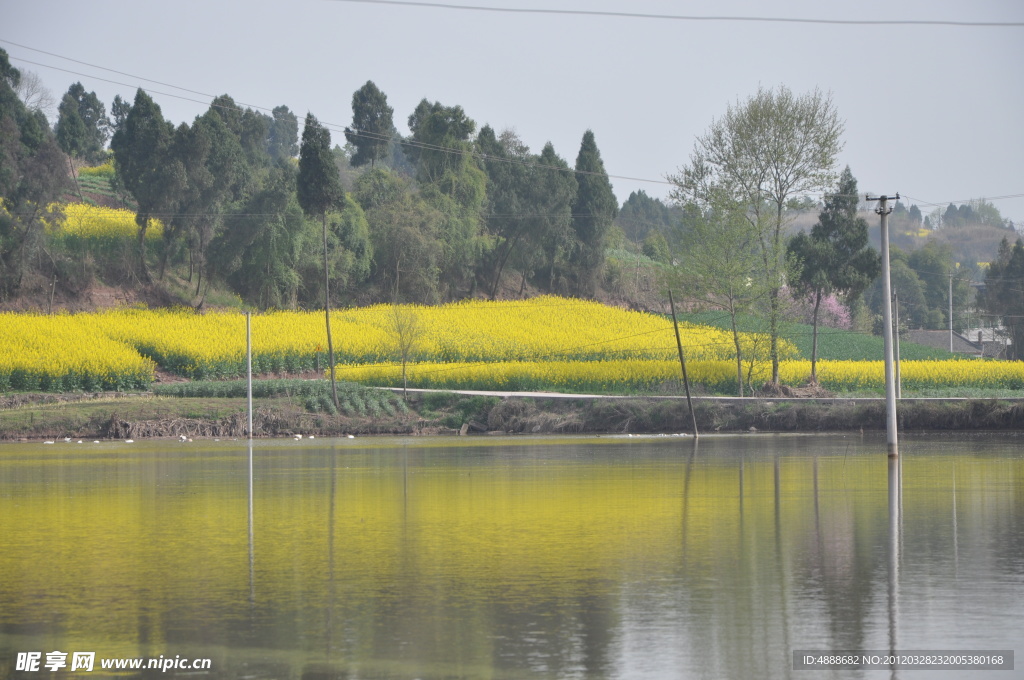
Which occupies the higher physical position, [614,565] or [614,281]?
[614,281]

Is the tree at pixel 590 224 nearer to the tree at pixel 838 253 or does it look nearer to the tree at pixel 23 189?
the tree at pixel 838 253

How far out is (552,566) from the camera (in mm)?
12266

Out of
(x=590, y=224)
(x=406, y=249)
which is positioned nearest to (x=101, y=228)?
(x=406, y=249)

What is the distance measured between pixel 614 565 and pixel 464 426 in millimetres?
32425

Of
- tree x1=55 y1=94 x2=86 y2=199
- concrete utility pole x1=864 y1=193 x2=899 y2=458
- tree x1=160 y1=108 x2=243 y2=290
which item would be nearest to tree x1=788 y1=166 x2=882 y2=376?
concrete utility pole x1=864 y1=193 x2=899 y2=458

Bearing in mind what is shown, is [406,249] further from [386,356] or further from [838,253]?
[838,253]

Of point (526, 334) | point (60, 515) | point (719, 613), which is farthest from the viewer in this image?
point (526, 334)

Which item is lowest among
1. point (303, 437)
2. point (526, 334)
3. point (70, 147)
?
point (303, 437)

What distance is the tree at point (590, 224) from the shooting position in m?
89.4

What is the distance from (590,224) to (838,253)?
129 ft

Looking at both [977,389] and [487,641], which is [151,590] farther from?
[977,389]

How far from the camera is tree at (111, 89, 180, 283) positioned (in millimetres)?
64688

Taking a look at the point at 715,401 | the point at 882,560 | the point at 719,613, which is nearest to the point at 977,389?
the point at 715,401

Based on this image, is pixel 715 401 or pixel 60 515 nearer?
pixel 60 515
